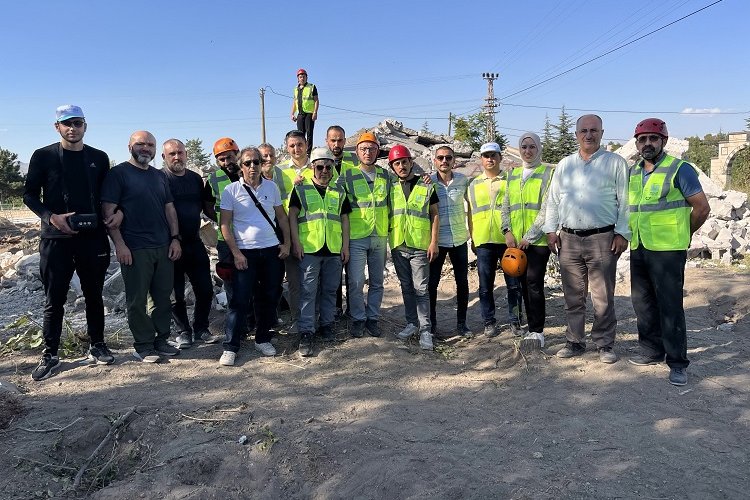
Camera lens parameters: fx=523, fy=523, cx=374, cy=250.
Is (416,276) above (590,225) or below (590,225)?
below

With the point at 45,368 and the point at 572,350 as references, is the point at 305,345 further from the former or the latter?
the point at 572,350

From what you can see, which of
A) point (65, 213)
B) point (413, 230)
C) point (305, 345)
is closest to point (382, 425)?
point (305, 345)

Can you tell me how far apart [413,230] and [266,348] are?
1.92 metres

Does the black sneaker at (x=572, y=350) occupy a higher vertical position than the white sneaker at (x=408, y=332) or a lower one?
lower

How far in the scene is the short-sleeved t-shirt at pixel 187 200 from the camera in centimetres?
531

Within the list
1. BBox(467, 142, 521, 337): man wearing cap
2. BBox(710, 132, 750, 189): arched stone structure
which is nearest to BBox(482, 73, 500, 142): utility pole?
BBox(710, 132, 750, 189): arched stone structure

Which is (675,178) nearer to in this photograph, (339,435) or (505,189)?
(505,189)

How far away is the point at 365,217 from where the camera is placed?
5.42m

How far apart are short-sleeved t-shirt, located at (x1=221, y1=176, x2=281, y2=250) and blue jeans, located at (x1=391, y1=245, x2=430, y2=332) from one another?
1338 mm

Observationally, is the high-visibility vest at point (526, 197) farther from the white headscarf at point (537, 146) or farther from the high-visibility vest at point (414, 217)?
the high-visibility vest at point (414, 217)

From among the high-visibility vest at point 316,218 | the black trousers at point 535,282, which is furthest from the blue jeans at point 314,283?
the black trousers at point 535,282

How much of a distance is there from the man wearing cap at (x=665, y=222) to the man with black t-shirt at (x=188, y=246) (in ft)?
13.9

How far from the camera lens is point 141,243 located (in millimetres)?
4844

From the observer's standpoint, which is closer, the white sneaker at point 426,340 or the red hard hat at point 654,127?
the red hard hat at point 654,127
